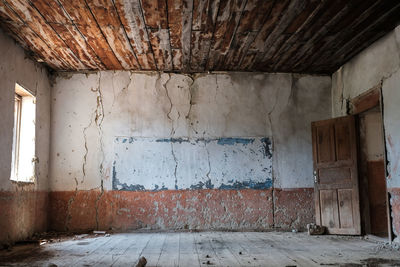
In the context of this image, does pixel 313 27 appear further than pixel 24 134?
No

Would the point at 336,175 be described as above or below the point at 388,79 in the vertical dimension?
below

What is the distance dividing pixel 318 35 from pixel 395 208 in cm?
258

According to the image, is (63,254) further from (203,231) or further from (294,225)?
(294,225)

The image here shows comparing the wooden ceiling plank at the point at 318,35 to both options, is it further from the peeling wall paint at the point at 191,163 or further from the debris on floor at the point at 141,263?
the debris on floor at the point at 141,263

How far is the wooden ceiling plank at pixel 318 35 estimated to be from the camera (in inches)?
176

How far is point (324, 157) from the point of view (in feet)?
21.0

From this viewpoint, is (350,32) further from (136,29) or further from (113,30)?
(113,30)

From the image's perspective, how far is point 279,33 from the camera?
5.27 meters

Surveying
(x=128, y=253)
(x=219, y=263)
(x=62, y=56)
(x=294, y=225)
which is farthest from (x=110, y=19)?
(x=294, y=225)

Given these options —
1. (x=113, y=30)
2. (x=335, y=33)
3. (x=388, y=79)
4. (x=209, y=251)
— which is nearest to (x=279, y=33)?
(x=335, y=33)

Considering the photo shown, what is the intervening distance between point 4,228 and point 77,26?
9.28ft

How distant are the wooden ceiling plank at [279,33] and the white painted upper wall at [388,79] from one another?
140 cm

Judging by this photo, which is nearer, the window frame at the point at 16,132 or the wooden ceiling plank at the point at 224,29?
the wooden ceiling plank at the point at 224,29

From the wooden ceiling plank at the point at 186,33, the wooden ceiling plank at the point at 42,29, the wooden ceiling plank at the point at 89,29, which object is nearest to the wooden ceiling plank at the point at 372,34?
the wooden ceiling plank at the point at 186,33
